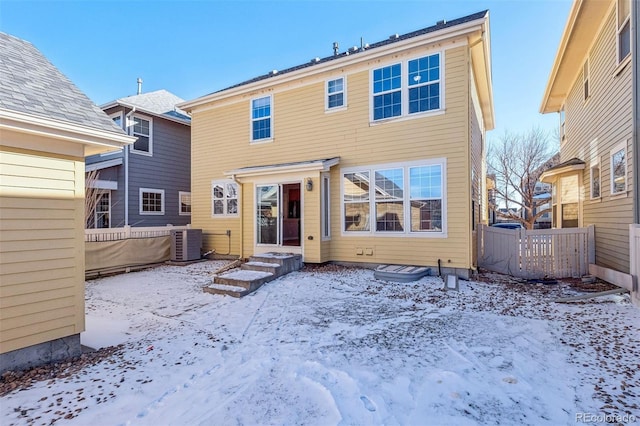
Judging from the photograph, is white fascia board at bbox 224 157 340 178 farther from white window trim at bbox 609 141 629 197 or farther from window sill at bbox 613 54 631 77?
window sill at bbox 613 54 631 77

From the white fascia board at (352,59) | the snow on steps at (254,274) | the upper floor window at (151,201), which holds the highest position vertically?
the white fascia board at (352,59)

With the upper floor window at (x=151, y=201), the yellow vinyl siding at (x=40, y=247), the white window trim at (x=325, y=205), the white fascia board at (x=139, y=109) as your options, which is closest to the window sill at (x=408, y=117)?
the white window trim at (x=325, y=205)

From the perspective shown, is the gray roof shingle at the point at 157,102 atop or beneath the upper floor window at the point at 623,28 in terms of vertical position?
atop

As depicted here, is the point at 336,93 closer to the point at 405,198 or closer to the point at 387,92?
the point at 387,92

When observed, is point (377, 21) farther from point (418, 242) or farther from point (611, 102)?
point (418, 242)

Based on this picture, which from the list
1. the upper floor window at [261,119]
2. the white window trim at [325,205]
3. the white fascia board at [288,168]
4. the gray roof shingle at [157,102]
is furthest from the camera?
the gray roof shingle at [157,102]

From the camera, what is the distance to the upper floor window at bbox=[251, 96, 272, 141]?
34.0 ft

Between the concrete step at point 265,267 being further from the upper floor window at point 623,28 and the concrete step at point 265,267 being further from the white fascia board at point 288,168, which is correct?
the upper floor window at point 623,28

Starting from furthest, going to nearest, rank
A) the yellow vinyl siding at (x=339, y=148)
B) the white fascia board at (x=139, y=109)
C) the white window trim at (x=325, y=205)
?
the white fascia board at (x=139, y=109) < the white window trim at (x=325, y=205) < the yellow vinyl siding at (x=339, y=148)

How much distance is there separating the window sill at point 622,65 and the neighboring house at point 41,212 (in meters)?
9.04

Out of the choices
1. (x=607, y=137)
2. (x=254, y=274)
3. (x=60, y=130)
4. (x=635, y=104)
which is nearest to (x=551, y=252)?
(x=607, y=137)

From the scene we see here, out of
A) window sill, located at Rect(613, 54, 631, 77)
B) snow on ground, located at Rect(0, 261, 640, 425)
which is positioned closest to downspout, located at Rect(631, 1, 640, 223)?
window sill, located at Rect(613, 54, 631, 77)

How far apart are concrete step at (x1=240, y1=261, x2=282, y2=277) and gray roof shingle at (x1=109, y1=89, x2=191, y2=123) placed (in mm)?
8666

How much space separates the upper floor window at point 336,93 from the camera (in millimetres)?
9125
